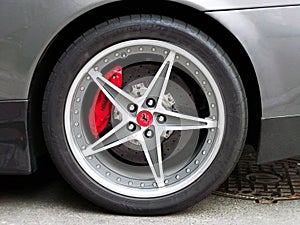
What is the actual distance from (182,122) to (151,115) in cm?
17

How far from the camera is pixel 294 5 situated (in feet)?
8.23

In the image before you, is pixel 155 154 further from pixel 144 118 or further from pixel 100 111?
pixel 100 111

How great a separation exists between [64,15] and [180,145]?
88 cm

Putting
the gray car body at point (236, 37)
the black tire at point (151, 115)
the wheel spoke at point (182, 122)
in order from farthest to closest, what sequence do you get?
1. the wheel spoke at point (182, 122)
2. the black tire at point (151, 115)
3. the gray car body at point (236, 37)

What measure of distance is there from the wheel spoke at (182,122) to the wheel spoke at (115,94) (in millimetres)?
161

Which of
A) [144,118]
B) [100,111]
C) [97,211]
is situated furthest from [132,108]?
[97,211]

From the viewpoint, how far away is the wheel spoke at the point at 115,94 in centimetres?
272

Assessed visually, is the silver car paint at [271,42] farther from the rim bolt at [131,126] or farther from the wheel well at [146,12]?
the rim bolt at [131,126]

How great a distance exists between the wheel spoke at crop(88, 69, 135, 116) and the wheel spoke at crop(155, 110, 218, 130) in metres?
0.16

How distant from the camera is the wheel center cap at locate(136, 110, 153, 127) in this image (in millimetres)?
2717

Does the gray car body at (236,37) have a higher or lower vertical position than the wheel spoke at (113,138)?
higher

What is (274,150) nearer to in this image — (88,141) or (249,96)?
(249,96)

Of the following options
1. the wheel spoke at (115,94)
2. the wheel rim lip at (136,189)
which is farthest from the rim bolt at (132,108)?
the wheel rim lip at (136,189)

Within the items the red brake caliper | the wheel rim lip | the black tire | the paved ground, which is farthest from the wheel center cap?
the paved ground
